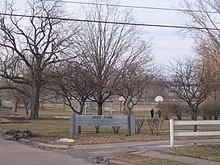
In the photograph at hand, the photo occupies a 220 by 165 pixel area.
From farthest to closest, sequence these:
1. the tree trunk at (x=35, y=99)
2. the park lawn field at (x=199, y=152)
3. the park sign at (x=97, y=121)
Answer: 1. the tree trunk at (x=35, y=99)
2. the park sign at (x=97, y=121)
3. the park lawn field at (x=199, y=152)

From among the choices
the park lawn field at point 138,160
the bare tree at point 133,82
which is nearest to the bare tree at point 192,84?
the bare tree at point 133,82

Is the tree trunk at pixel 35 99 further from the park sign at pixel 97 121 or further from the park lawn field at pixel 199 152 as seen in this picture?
the park lawn field at pixel 199 152

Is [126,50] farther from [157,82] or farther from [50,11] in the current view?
[50,11]

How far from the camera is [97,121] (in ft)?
93.8

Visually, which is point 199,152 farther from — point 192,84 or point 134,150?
point 192,84

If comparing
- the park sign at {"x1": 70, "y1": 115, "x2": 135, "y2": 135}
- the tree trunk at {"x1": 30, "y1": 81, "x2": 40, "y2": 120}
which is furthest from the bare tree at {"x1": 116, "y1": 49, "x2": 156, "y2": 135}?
the tree trunk at {"x1": 30, "y1": 81, "x2": 40, "y2": 120}

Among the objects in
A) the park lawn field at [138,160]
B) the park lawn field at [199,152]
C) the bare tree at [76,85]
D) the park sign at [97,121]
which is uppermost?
the bare tree at [76,85]

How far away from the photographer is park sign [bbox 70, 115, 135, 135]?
92.0 feet

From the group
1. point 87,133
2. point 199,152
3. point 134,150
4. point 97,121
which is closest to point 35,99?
point 87,133

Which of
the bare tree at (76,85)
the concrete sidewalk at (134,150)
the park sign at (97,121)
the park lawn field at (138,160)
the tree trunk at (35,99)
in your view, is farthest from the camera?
the tree trunk at (35,99)

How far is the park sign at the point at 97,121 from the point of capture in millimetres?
28047

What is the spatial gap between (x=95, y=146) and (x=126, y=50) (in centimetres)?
1787

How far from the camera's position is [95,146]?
21.7 metres

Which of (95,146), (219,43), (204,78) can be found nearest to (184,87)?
(204,78)
